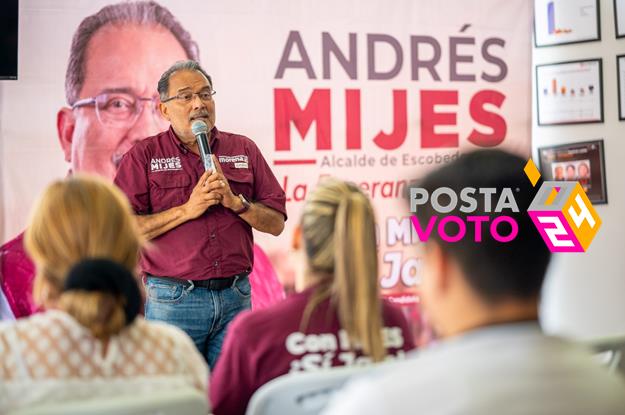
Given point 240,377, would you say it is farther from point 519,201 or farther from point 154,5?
point 154,5

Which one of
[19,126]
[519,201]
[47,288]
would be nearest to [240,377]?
[47,288]

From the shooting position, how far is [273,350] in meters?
1.92

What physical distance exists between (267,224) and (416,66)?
1656 millimetres

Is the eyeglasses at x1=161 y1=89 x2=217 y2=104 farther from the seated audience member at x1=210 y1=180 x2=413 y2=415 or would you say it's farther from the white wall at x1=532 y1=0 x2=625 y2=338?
the white wall at x1=532 y1=0 x2=625 y2=338

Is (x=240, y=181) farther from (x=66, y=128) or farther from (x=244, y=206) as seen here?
(x=66, y=128)

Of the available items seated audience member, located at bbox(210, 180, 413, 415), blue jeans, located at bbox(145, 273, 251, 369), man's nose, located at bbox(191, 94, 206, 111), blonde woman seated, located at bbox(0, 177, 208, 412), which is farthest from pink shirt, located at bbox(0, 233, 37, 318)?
blonde woman seated, located at bbox(0, 177, 208, 412)

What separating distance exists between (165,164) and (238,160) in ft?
1.04

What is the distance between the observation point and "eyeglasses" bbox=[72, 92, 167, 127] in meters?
4.02

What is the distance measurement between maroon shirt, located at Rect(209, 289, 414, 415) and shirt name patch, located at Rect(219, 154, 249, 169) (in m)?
1.62

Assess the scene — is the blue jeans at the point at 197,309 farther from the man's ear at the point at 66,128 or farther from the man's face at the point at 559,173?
the man's face at the point at 559,173

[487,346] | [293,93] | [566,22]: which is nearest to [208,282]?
[293,93]

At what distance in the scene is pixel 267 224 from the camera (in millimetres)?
3441

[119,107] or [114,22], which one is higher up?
[114,22]

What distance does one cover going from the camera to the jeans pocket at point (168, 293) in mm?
3291
